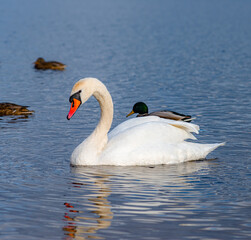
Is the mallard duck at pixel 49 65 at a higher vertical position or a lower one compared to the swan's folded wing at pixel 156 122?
higher

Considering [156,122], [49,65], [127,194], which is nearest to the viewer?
[127,194]

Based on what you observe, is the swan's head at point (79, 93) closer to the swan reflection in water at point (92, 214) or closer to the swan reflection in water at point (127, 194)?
the swan reflection in water at point (127, 194)

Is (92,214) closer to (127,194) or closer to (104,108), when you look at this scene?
(127,194)

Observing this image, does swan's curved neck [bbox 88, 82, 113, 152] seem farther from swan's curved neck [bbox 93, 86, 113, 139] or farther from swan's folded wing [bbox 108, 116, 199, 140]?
swan's folded wing [bbox 108, 116, 199, 140]

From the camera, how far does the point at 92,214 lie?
7758 mm

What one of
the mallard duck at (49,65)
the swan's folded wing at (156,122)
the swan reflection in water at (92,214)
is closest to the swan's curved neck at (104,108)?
the swan's folded wing at (156,122)

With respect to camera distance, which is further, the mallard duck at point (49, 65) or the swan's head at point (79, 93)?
the mallard duck at point (49, 65)

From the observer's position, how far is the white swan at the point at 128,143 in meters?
10.1

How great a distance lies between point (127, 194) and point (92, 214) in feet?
3.11

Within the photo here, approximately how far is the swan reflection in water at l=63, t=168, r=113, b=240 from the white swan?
0.91 m

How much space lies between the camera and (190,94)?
18.0 m

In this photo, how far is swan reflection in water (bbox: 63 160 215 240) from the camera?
7.50 m

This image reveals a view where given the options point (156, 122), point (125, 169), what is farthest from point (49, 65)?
point (125, 169)

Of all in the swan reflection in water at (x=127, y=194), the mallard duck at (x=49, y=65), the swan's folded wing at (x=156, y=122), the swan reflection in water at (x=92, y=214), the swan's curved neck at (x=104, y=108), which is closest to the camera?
the swan reflection in water at (x=92, y=214)
